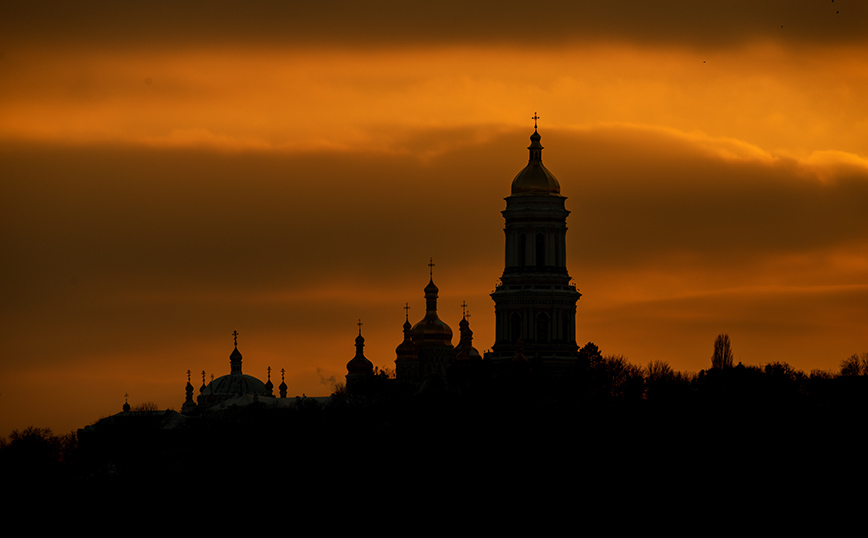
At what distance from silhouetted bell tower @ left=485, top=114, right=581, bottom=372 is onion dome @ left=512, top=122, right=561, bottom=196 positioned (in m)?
0.06

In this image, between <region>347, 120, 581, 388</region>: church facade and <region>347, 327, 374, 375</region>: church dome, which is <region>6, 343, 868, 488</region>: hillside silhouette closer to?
<region>347, 120, 581, 388</region>: church facade

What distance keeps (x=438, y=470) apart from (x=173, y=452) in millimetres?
20006

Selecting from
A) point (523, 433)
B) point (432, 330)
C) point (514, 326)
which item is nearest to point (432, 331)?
point (432, 330)

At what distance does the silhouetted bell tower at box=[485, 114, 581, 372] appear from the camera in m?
154

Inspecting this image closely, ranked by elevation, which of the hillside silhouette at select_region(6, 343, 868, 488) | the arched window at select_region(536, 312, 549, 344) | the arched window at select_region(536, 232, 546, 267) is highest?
the arched window at select_region(536, 232, 546, 267)

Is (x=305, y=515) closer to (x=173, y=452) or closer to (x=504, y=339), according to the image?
(x=173, y=452)

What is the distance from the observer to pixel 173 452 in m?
144

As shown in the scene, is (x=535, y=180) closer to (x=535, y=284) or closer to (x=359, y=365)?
(x=535, y=284)

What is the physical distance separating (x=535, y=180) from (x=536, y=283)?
584 cm

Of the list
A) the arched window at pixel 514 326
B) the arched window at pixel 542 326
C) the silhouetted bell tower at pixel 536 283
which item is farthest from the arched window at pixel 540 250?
the arched window at pixel 514 326

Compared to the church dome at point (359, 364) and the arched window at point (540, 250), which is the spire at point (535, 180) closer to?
the arched window at point (540, 250)

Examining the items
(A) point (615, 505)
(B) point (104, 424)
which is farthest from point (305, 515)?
(B) point (104, 424)

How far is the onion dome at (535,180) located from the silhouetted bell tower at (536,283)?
0.18 feet

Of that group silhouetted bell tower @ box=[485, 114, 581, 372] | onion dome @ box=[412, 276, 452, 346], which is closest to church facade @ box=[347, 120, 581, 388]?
silhouetted bell tower @ box=[485, 114, 581, 372]
